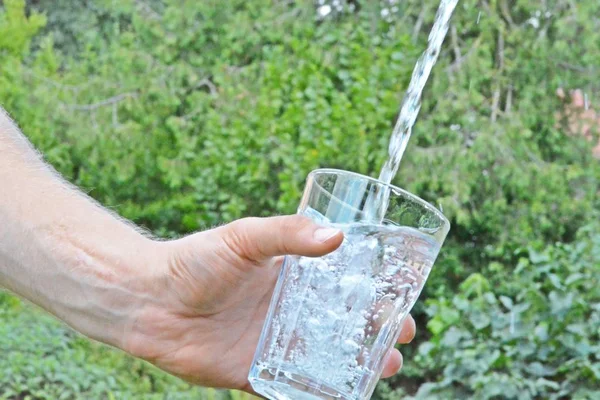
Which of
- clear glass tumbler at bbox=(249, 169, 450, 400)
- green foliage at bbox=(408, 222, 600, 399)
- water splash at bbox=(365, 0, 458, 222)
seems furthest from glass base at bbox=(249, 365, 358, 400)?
green foliage at bbox=(408, 222, 600, 399)

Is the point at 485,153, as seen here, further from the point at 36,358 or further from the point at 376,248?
the point at 376,248

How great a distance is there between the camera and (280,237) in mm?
1271

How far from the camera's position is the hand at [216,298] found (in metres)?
1.31

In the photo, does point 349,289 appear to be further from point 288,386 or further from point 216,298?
point 216,298

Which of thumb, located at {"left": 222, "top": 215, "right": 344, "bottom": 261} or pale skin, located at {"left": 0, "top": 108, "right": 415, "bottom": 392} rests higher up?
thumb, located at {"left": 222, "top": 215, "right": 344, "bottom": 261}

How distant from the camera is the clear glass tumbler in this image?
1.22 m

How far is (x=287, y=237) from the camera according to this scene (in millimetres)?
1253

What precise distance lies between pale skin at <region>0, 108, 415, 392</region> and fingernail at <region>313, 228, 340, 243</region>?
7.5 inches

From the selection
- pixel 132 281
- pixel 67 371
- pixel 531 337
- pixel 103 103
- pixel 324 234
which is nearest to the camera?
pixel 324 234

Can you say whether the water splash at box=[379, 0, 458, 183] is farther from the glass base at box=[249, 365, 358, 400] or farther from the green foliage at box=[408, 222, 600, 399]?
the green foliage at box=[408, 222, 600, 399]

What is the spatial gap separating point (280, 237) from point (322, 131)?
12.0 ft

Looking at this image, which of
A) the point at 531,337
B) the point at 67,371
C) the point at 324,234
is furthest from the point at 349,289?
the point at 67,371

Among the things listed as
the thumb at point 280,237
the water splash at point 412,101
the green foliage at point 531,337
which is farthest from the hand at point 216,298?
the green foliage at point 531,337

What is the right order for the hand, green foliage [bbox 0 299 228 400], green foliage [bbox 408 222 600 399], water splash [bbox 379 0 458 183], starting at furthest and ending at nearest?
1. green foliage [bbox 0 299 228 400]
2. green foliage [bbox 408 222 600 399]
3. water splash [bbox 379 0 458 183]
4. the hand
